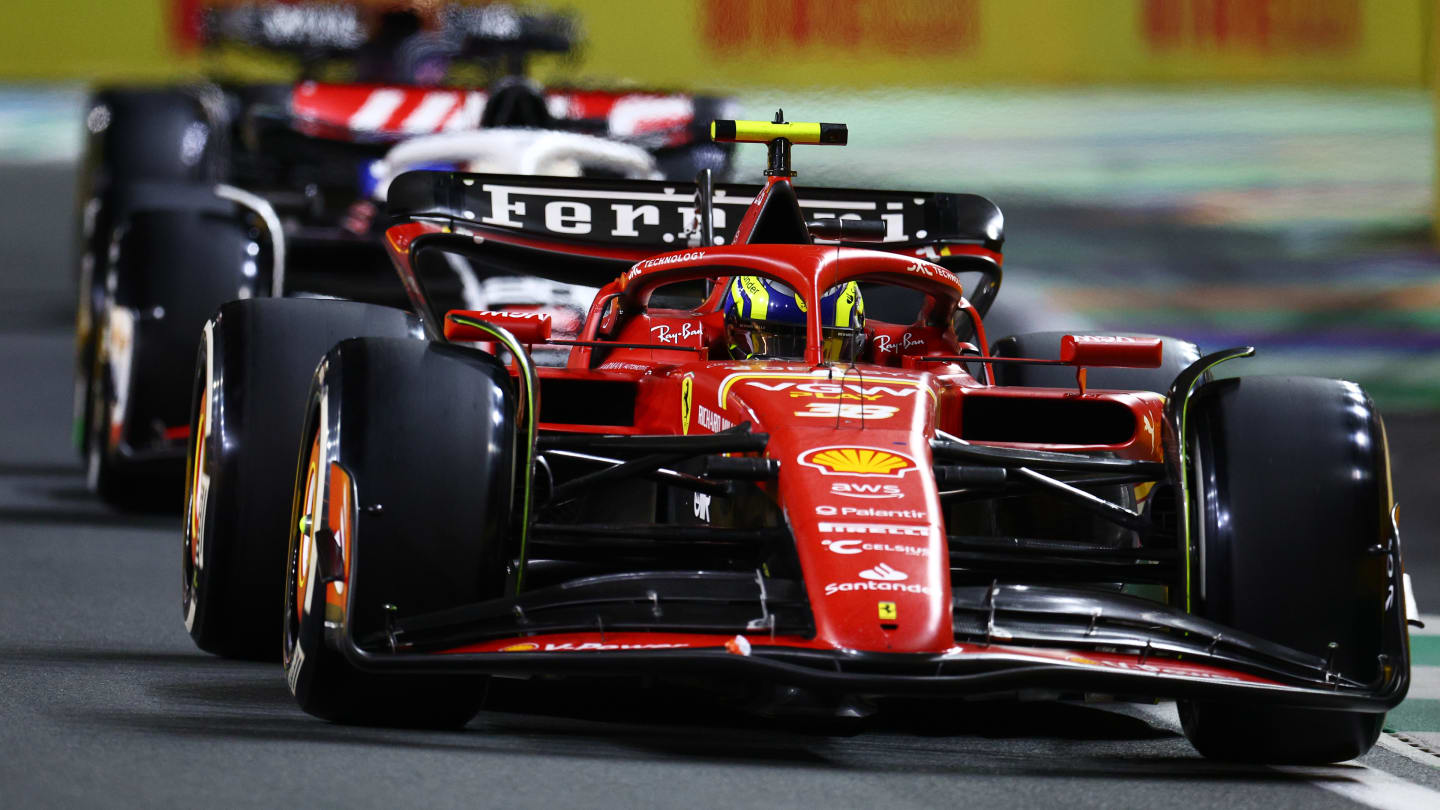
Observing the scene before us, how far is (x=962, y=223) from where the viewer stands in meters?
8.16

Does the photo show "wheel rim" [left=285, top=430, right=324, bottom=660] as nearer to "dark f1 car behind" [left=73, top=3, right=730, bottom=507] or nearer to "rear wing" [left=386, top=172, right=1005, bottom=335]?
"rear wing" [left=386, top=172, right=1005, bottom=335]

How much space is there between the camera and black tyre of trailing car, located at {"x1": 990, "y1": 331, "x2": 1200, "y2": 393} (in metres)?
7.59

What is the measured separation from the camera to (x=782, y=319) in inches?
255

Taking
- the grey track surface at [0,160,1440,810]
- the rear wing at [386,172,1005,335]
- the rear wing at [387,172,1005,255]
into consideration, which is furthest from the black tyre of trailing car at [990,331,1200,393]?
the grey track surface at [0,160,1440,810]

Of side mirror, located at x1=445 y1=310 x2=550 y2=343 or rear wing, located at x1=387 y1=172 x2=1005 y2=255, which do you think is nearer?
side mirror, located at x1=445 y1=310 x2=550 y2=343

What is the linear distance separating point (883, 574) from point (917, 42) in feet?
69.2

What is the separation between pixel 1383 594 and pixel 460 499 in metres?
1.99

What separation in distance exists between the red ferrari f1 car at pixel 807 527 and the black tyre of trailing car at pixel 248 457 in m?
0.01

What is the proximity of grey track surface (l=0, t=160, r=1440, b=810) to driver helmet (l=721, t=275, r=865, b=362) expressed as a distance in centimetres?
107

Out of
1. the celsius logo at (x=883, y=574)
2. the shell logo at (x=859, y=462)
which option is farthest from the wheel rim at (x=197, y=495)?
the celsius logo at (x=883, y=574)

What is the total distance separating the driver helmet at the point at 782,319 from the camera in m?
6.47

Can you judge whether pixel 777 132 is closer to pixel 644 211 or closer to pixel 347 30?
pixel 644 211

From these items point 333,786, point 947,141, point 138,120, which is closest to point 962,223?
point 333,786

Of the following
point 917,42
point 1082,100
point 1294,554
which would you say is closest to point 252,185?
point 1294,554
